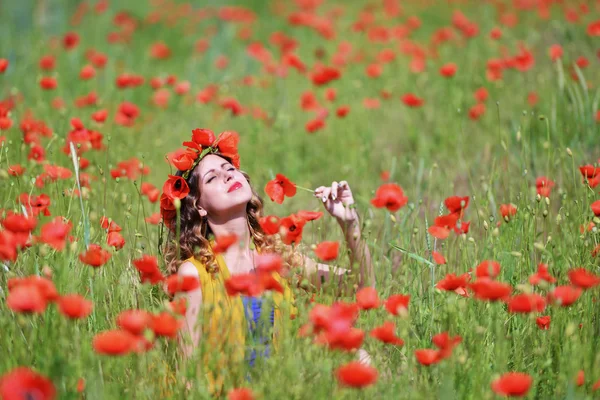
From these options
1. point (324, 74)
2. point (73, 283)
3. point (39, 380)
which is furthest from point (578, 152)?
point (39, 380)

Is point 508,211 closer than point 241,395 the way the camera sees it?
No

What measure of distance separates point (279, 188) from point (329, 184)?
1486mm

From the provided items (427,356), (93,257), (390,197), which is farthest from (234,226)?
(427,356)

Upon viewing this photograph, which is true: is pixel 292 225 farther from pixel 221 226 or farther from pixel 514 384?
pixel 514 384

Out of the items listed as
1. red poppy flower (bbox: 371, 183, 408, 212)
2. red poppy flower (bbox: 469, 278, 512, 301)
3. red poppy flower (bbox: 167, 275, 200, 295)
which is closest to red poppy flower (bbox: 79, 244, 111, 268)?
red poppy flower (bbox: 167, 275, 200, 295)

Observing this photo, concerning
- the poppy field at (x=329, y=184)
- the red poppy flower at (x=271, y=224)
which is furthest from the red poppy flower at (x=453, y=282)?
the red poppy flower at (x=271, y=224)

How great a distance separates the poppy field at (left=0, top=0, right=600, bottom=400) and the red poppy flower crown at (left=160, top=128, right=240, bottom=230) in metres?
0.02

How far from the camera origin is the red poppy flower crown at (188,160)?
2.56 metres

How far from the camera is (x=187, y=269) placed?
8.22 feet

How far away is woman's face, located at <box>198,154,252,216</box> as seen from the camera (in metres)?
2.60

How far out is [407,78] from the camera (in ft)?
17.9

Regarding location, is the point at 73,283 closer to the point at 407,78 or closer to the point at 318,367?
the point at 318,367

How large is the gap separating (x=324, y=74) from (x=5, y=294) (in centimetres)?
247

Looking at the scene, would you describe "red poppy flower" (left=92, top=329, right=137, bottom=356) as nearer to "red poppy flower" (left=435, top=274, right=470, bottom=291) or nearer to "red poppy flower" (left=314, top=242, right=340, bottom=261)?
"red poppy flower" (left=314, top=242, right=340, bottom=261)
